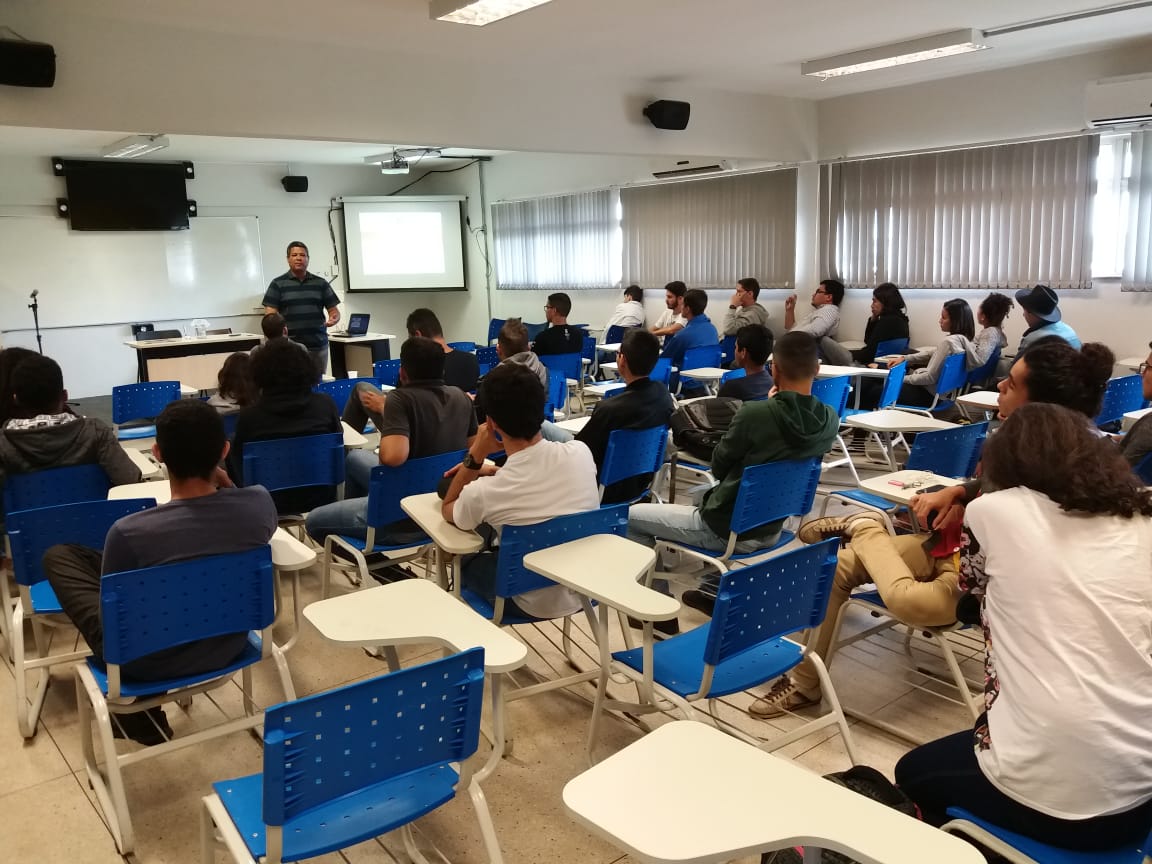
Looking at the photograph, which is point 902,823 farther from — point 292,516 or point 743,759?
point 292,516

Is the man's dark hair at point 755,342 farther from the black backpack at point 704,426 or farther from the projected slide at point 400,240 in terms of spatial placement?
the projected slide at point 400,240

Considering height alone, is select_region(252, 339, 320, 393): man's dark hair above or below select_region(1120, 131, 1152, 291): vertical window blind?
below

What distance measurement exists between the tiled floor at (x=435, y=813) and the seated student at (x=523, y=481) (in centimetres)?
47

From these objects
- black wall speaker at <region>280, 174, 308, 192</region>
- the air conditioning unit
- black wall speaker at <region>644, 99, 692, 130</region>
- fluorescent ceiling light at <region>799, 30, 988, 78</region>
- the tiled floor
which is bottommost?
the tiled floor

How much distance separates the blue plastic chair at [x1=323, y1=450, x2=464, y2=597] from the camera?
3.18m

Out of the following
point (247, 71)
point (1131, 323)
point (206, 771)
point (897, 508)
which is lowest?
point (206, 771)

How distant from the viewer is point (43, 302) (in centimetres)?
1036

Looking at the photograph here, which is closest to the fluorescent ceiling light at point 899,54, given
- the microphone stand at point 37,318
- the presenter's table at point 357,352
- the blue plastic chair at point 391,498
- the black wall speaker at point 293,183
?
the blue plastic chair at point 391,498

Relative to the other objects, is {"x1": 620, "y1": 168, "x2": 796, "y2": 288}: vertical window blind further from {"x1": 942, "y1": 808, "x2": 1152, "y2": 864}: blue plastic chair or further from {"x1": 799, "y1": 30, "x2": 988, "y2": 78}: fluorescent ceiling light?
{"x1": 942, "y1": 808, "x2": 1152, "y2": 864}: blue plastic chair

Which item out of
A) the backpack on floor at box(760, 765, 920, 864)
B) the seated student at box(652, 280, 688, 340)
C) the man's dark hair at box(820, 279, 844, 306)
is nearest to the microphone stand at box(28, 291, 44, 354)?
the seated student at box(652, 280, 688, 340)

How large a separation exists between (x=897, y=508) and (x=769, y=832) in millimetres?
2648

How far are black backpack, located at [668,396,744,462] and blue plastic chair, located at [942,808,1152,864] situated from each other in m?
2.89

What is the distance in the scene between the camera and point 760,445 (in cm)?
317

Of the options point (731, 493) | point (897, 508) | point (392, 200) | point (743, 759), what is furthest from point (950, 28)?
point (392, 200)
